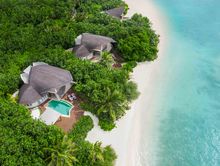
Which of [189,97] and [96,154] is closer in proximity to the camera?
[96,154]

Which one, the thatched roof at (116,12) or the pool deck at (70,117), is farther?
the thatched roof at (116,12)

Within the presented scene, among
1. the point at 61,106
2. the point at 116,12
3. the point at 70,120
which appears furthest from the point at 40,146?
the point at 116,12

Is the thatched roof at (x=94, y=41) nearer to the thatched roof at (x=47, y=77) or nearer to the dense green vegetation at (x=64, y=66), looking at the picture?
the dense green vegetation at (x=64, y=66)

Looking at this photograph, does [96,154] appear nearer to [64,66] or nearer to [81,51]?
[64,66]

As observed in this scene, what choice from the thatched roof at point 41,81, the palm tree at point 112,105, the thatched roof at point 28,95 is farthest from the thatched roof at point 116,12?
the thatched roof at point 28,95

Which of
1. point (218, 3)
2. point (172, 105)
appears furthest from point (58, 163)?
point (218, 3)

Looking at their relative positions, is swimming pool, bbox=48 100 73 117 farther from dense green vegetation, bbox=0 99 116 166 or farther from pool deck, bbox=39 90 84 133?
dense green vegetation, bbox=0 99 116 166
